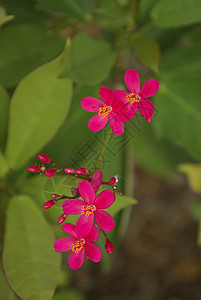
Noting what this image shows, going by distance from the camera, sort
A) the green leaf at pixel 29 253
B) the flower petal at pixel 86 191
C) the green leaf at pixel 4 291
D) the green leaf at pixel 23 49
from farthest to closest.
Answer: the green leaf at pixel 23 49 → the green leaf at pixel 4 291 → the green leaf at pixel 29 253 → the flower petal at pixel 86 191

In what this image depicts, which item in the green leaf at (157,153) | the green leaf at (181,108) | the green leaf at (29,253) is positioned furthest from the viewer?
the green leaf at (157,153)

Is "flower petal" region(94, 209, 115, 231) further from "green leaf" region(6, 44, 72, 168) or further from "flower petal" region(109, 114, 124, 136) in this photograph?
"green leaf" region(6, 44, 72, 168)

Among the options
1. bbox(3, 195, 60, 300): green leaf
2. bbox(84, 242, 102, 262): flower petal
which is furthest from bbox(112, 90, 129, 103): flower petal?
bbox(3, 195, 60, 300): green leaf

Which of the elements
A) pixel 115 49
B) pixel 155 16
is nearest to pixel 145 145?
pixel 115 49

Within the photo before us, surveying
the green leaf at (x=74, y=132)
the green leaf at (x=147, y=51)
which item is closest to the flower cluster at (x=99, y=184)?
the green leaf at (x=147, y=51)

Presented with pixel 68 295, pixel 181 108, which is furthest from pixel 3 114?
pixel 68 295

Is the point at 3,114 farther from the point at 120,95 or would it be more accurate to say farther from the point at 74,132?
the point at 120,95

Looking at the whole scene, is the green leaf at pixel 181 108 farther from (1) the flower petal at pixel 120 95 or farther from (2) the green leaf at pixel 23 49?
(1) the flower petal at pixel 120 95

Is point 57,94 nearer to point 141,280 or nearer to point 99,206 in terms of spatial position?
point 99,206

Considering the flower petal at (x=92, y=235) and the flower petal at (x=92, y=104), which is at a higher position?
the flower petal at (x=92, y=104)
